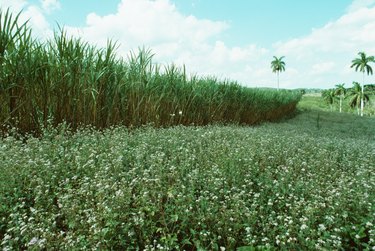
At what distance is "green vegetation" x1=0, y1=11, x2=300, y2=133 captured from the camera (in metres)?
6.10

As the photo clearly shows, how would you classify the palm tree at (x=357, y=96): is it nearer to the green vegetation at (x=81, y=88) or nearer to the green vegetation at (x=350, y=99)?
the green vegetation at (x=350, y=99)

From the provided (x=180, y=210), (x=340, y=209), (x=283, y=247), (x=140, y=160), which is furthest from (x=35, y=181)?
(x=340, y=209)

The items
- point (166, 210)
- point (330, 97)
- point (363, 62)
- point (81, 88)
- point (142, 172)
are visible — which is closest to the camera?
point (166, 210)

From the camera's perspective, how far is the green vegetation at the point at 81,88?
6.10 m

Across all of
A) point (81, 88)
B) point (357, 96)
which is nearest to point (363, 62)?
point (357, 96)

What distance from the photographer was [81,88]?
7121 millimetres

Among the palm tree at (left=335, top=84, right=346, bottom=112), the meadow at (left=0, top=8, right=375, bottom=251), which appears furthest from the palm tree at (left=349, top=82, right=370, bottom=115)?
the meadow at (left=0, top=8, right=375, bottom=251)

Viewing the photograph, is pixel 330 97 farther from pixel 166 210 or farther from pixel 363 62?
pixel 166 210

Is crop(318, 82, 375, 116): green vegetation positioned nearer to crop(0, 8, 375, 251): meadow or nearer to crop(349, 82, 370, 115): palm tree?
crop(349, 82, 370, 115): palm tree

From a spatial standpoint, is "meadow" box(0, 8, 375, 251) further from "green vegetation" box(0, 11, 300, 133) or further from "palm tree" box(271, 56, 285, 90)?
"palm tree" box(271, 56, 285, 90)

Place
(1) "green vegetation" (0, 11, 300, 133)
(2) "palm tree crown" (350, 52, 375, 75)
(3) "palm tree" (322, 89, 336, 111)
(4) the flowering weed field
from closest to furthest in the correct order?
(4) the flowering weed field → (1) "green vegetation" (0, 11, 300, 133) → (2) "palm tree crown" (350, 52, 375, 75) → (3) "palm tree" (322, 89, 336, 111)

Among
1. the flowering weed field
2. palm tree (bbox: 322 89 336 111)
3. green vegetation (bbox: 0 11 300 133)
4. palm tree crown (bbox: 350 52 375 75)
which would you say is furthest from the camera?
palm tree (bbox: 322 89 336 111)

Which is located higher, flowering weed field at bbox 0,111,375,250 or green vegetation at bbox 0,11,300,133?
green vegetation at bbox 0,11,300,133

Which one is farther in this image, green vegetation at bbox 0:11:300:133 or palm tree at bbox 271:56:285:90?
palm tree at bbox 271:56:285:90
